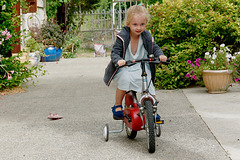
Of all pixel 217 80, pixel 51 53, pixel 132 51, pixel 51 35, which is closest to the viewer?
pixel 132 51

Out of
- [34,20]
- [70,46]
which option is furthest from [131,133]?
[70,46]

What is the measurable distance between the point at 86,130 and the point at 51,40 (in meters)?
10.1

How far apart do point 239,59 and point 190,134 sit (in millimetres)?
3148

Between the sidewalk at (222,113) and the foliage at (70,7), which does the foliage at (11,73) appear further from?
the foliage at (70,7)

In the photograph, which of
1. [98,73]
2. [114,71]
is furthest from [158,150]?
[98,73]

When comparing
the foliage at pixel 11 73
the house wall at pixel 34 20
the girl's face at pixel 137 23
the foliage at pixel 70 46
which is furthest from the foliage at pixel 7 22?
the foliage at pixel 70 46

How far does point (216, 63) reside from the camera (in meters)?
7.11

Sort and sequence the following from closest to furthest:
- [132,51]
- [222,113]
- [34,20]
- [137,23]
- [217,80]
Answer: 1. [137,23]
2. [132,51]
3. [222,113]
4. [217,80]
5. [34,20]

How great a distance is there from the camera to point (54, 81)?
9406mm

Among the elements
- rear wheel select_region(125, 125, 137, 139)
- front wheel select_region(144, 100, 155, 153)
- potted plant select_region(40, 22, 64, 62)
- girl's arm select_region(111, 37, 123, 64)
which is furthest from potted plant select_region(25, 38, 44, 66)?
front wheel select_region(144, 100, 155, 153)

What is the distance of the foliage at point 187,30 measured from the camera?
757cm

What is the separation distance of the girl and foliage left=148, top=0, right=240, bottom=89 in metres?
3.24

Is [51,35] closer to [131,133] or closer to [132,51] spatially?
[132,51]

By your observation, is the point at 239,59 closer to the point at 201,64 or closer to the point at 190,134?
the point at 201,64
